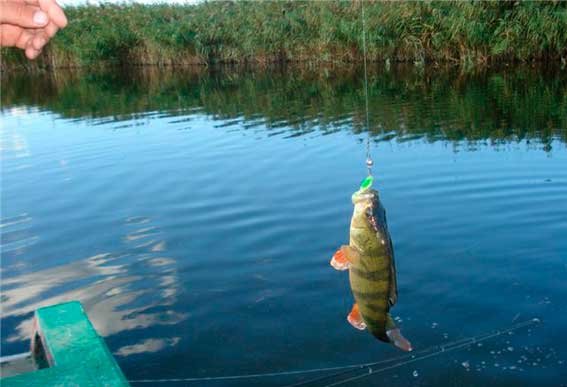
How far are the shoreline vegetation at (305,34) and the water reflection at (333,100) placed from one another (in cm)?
143

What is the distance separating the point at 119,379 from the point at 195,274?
3.29 metres

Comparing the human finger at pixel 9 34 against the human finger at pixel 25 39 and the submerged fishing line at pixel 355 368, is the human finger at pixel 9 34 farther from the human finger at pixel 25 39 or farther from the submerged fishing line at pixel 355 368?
the submerged fishing line at pixel 355 368

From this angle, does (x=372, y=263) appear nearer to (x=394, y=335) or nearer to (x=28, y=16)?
(x=394, y=335)

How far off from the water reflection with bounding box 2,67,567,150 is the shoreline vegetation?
143cm

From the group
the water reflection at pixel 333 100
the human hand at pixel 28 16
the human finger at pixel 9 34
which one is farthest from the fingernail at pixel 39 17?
the water reflection at pixel 333 100

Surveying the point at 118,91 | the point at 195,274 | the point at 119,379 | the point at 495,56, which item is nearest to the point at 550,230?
the point at 195,274

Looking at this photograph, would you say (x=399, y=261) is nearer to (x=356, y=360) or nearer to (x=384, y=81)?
(x=356, y=360)

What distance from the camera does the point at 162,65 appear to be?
35562 mm

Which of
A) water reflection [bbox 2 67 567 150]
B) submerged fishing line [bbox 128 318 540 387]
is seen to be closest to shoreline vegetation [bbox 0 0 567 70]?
water reflection [bbox 2 67 567 150]

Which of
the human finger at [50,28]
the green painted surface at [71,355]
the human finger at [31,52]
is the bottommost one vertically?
the green painted surface at [71,355]

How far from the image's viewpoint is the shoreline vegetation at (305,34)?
24.1 m

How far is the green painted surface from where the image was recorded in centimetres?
369

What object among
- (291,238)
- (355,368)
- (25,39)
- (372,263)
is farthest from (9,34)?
(291,238)

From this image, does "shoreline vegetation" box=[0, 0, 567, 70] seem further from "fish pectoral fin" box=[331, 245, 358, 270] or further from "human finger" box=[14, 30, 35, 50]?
"human finger" box=[14, 30, 35, 50]
